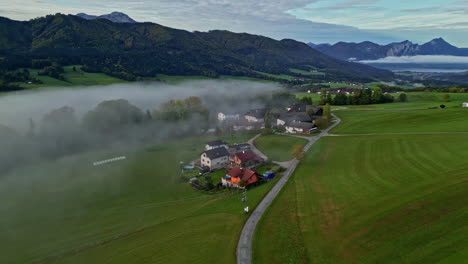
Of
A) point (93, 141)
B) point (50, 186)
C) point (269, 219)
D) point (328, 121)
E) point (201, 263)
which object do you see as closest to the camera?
point (201, 263)

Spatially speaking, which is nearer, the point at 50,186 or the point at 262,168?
the point at 50,186

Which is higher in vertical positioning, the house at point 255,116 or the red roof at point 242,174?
the house at point 255,116

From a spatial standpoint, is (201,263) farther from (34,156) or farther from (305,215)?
(34,156)

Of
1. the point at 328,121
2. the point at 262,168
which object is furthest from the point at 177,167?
the point at 328,121

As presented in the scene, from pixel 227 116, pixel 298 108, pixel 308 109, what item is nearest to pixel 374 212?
pixel 308 109

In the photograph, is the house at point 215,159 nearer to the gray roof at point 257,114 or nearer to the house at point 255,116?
the house at point 255,116

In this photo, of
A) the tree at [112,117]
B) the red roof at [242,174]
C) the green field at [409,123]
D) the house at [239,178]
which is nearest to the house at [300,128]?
the green field at [409,123]
